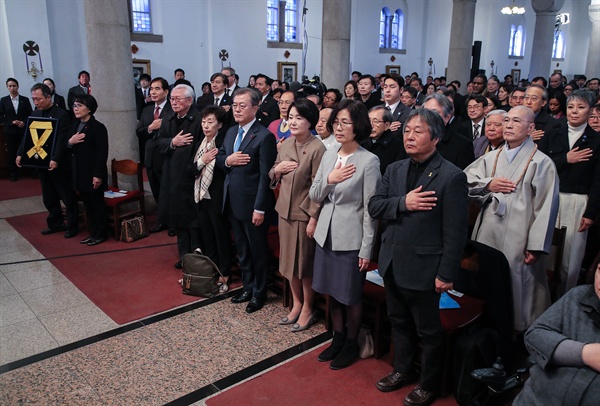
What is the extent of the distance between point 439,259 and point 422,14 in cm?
2060

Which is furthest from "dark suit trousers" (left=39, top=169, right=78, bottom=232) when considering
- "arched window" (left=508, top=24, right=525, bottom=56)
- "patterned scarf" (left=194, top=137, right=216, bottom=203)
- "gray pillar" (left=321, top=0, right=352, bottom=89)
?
"arched window" (left=508, top=24, right=525, bottom=56)

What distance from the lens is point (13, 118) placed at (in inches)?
346

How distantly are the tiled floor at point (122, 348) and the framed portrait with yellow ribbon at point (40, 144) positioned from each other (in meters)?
1.59

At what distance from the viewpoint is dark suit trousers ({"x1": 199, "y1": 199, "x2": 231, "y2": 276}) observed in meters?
4.43

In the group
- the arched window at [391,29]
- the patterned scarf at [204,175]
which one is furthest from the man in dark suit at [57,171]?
the arched window at [391,29]

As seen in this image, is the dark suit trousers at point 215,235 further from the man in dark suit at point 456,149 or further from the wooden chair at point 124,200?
the man in dark suit at point 456,149

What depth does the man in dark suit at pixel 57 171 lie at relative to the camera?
5.64 metres

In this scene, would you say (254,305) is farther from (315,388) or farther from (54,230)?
(54,230)

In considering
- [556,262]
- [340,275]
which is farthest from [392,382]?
[556,262]

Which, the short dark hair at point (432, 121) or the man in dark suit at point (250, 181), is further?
the man in dark suit at point (250, 181)

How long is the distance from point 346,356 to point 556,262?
5.37ft

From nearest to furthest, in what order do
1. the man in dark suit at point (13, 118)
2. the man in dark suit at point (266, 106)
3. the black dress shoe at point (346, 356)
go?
the black dress shoe at point (346, 356) → the man in dark suit at point (266, 106) → the man in dark suit at point (13, 118)

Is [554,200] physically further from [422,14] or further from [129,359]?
[422,14]

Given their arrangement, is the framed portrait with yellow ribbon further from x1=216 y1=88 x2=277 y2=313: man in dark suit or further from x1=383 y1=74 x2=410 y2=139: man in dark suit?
x1=383 y1=74 x2=410 y2=139: man in dark suit
